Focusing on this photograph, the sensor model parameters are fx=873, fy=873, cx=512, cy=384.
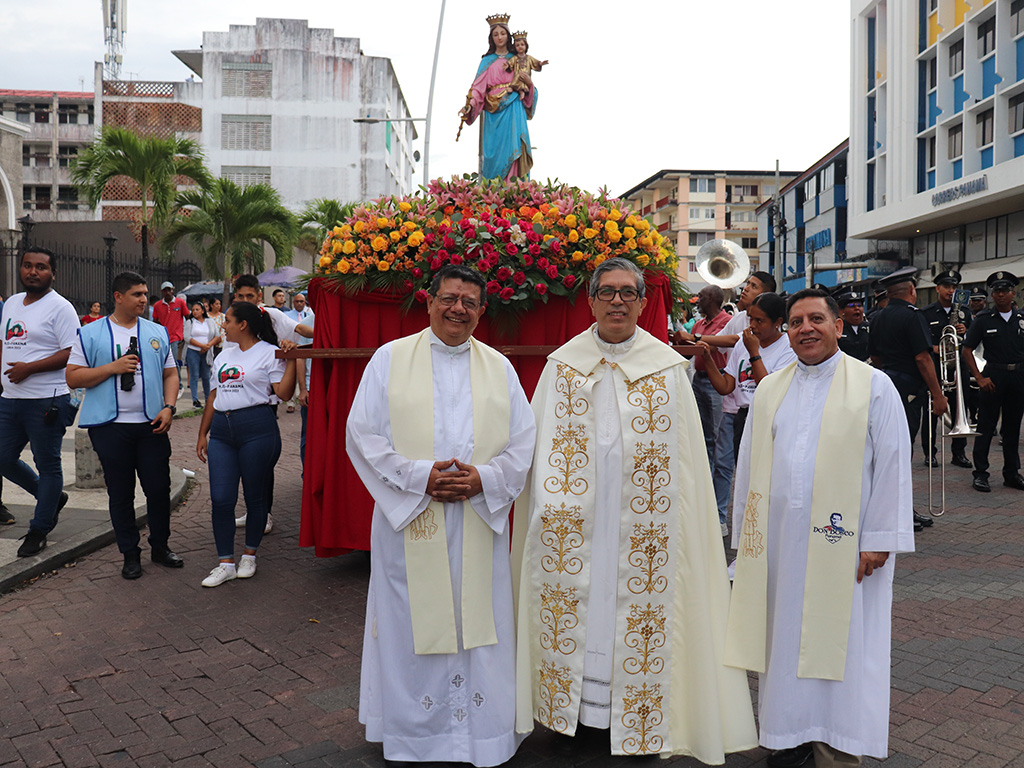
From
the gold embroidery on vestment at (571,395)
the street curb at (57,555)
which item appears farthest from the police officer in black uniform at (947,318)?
the street curb at (57,555)

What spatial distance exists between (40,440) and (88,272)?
63.6 ft

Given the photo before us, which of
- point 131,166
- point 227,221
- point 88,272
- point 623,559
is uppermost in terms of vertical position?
point 131,166

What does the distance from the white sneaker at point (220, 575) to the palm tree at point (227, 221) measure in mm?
21508

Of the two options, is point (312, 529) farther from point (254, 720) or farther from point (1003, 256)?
→ point (1003, 256)

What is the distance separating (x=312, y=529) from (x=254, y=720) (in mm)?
2126

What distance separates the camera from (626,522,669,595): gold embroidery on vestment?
11.6ft

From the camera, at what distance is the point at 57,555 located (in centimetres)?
623

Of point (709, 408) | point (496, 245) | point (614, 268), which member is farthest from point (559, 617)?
point (709, 408)

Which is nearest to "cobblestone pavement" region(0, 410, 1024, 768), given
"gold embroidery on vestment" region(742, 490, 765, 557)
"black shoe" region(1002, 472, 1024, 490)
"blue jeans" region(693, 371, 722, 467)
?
"gold embroidery on vestment" region(742, 490, 765, 557)

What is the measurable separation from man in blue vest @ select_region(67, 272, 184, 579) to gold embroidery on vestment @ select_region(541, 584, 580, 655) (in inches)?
138

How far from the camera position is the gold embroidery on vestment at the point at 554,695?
11.4 feet

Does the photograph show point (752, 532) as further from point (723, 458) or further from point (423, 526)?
point (723, 458)

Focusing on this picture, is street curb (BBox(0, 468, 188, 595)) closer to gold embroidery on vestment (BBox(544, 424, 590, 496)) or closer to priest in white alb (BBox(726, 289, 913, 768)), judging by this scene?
gold embroidery on vestment (BBox(544, 424, 590, 496))

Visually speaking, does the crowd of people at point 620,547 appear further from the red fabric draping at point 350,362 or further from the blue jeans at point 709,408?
the blue jeans at point 709,408
